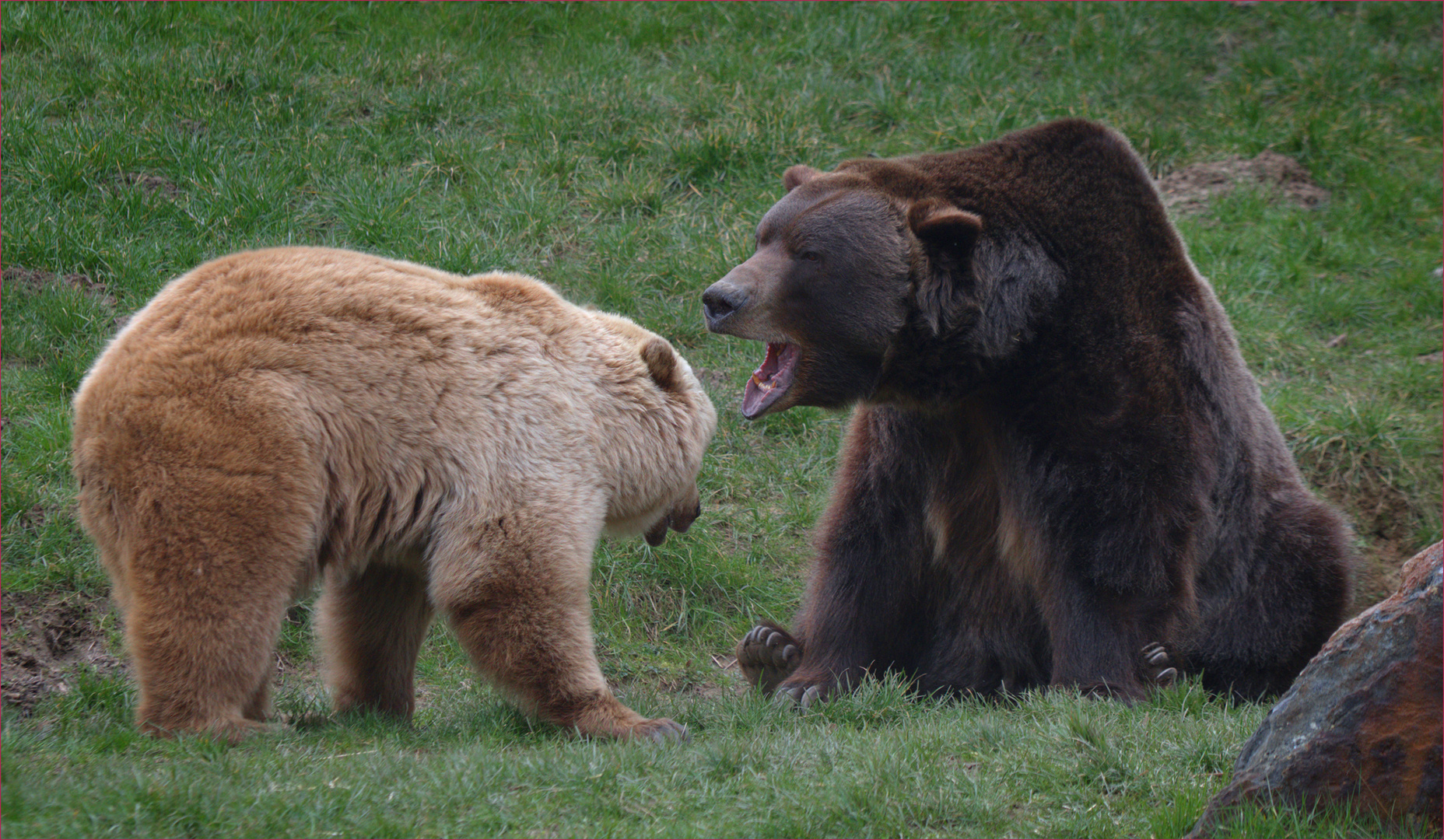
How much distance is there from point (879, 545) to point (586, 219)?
401 cm

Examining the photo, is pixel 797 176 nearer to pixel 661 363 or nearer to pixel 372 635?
pixel 661 363

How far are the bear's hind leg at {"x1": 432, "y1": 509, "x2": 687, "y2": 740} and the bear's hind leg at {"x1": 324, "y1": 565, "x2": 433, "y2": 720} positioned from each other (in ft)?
2.09

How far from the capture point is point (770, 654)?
548 centimetres

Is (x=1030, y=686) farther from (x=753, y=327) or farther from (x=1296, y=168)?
(x=1296, y=168)

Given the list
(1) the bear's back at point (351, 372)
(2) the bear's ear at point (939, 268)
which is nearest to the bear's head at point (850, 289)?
(2) the bear's ear at point (939, 268)

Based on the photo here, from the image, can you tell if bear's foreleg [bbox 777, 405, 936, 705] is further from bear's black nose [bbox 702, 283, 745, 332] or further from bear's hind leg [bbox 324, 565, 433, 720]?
bear's hind leg [bbox 324, 565, 433, 720]

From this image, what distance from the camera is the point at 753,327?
487 cm

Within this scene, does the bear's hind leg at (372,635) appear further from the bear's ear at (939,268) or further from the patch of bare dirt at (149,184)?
the patch of bare dirt at (149,184)

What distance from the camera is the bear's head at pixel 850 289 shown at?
15.9 feet

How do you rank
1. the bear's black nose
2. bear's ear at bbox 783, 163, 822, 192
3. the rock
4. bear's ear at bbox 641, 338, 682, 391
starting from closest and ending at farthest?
the rock
the bear's black nose
bear's ear at bbox 641, 338, 682, 391
bear's ear at bbox 783, 163, 822, 192

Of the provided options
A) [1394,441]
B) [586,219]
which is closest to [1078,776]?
[1394,441]

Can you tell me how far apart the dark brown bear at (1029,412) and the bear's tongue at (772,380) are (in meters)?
0.01

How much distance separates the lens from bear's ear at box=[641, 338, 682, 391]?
5.01 m

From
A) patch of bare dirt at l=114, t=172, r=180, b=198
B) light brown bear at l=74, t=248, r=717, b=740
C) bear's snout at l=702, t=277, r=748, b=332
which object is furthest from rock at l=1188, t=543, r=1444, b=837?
patch of bare dirt at l=114, t=172, r=180, b=198
